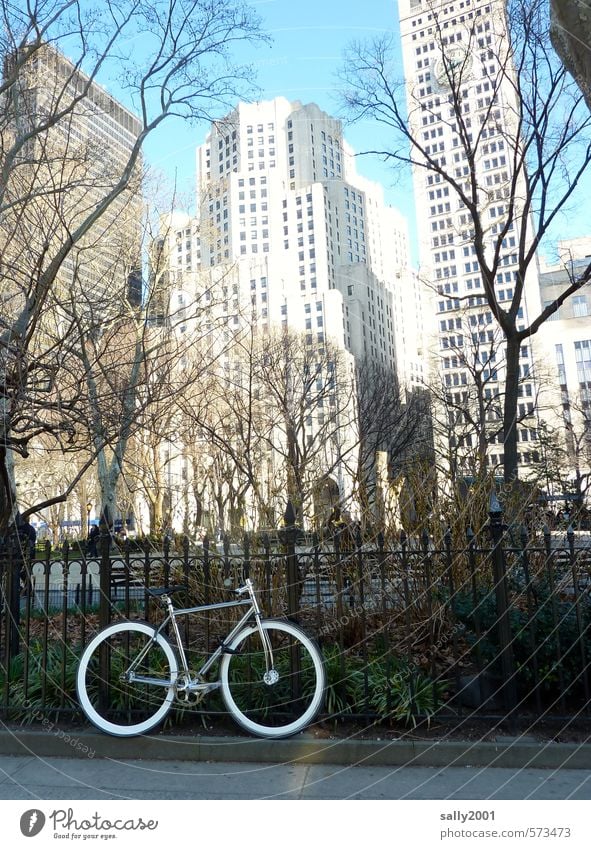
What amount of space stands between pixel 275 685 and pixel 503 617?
1.79 m

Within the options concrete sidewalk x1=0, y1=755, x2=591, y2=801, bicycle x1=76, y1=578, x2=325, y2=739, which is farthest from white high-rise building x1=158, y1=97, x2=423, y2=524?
concrete sidewalk x1=0, y1=755, x2=591, y2=801

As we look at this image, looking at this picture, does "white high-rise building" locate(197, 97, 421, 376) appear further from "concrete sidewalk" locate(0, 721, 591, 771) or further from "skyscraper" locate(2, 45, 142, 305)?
"concrete sidewalk" locate(0, 721, 591, 771)

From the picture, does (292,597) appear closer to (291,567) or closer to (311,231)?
(291,567)

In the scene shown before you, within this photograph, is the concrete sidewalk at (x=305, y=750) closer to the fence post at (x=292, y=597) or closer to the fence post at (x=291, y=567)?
the fence post at (x=292, y=597)

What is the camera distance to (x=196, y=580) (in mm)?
6465

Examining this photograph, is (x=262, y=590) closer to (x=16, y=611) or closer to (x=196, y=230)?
(x=16, y=611)

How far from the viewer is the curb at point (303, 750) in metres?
4.08

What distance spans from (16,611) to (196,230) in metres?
16.4

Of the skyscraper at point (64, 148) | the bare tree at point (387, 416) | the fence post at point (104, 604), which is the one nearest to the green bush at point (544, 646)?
the fence post at point (104, 604)

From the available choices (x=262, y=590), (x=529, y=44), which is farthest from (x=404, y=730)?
(x=529, y=44)

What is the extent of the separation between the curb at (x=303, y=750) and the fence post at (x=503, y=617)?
1.33ft

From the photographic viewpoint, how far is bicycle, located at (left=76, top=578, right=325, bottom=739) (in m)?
4.41

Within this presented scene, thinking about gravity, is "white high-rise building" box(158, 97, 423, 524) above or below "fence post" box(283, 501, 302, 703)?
above

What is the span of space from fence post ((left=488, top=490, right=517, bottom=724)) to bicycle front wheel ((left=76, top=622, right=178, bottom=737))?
239 centimetres
